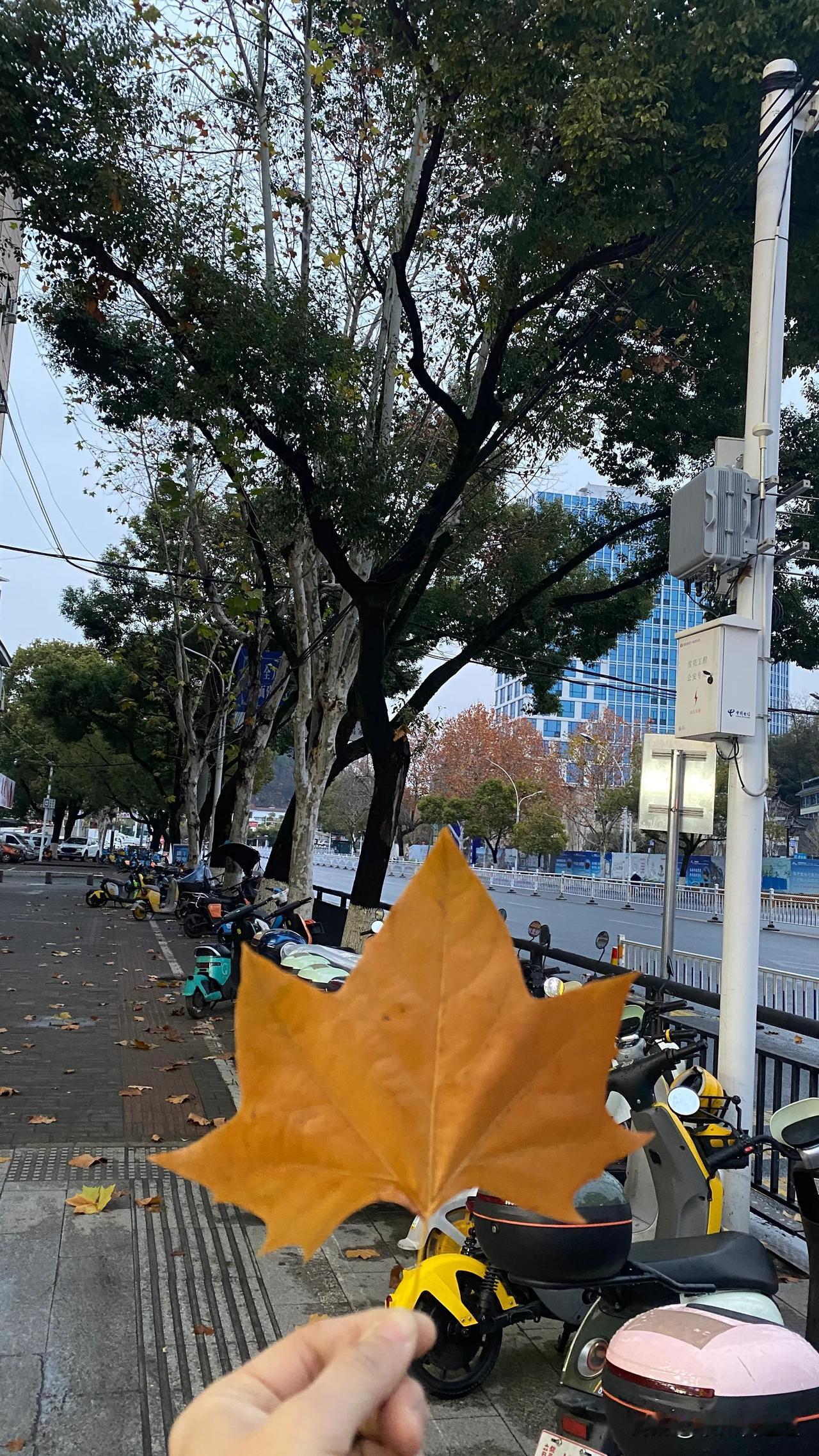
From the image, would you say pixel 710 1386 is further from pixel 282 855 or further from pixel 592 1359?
pixel 282 855

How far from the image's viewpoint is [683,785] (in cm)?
629

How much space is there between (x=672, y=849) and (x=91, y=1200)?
3569 millimetres

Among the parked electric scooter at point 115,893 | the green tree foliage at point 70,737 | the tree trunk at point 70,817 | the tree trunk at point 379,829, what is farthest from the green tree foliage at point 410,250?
the tree trunk at point 70,817

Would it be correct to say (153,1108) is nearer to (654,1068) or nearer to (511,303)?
(654,1068)

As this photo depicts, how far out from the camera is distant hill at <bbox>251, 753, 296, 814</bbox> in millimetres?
52094

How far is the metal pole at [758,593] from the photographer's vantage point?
15.7 ft

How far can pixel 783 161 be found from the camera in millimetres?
5234

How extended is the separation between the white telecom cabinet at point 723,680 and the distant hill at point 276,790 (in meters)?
44.0

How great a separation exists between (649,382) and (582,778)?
164ft

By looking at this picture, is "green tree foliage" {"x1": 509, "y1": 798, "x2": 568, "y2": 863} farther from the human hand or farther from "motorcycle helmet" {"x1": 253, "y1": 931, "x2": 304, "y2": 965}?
the human hand

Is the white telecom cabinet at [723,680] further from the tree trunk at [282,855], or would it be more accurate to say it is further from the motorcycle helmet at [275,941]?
the tree trunk at [282,855]

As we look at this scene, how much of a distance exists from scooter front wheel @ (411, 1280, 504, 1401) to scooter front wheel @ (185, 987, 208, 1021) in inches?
265

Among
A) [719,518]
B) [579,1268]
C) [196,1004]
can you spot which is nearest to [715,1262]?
[579,1268]

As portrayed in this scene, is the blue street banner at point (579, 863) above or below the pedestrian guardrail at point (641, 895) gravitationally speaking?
above
